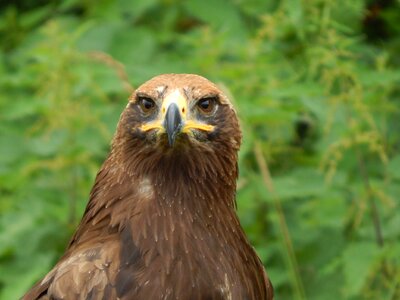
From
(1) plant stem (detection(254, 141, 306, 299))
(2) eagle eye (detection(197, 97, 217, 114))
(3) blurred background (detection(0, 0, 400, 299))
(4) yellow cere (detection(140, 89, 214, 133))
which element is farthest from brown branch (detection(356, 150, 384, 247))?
(4) yellow cere (detection(140, 89, 214, 133))

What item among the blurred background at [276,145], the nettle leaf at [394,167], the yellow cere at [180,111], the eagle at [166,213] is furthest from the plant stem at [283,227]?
the yellow cere at [180,111]

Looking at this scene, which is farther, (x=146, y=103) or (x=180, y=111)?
(x=146, y=103)

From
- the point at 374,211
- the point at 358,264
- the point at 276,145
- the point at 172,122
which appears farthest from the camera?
the point at 276,145

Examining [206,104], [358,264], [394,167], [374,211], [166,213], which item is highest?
[206,104]

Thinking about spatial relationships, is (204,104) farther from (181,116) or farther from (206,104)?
(181,116)

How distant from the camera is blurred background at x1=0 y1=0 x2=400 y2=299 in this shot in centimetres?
606

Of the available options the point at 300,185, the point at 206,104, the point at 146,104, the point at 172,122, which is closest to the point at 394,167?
the point at 300,185

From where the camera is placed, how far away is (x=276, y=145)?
6.70 m

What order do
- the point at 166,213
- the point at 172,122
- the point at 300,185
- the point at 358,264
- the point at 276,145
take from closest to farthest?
the point at 172,122 → the point at 166,213 → the point at 358,264 → the point at 300,185 → the point at 276,145

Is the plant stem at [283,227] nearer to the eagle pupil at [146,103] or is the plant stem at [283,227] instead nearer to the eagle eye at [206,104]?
the eagle eye at [206,104]

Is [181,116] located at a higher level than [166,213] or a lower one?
higher

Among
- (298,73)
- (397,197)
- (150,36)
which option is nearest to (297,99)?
(298,73)

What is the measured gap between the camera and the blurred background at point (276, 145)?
6.06 m

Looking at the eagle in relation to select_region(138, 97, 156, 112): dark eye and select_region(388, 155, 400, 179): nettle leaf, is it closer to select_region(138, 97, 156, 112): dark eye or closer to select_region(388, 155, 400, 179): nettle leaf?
select_region(138, 97, 156, 112): dark eye
